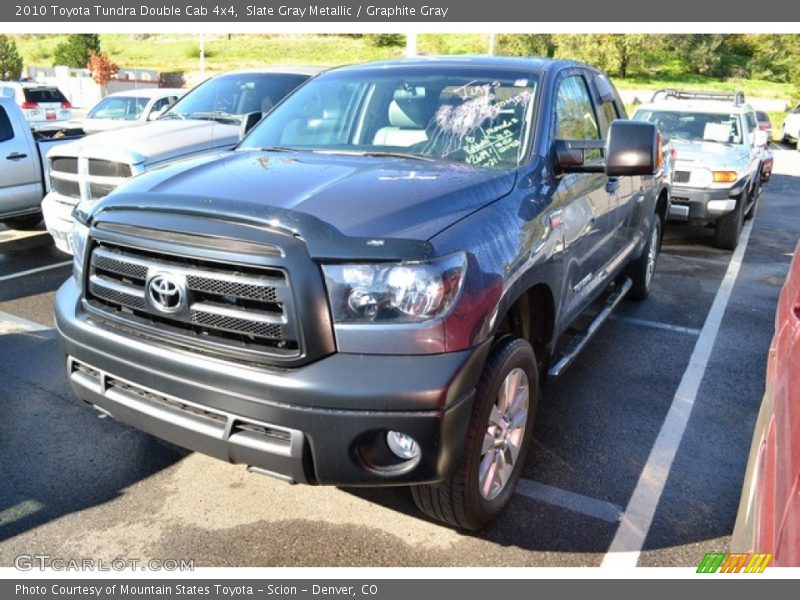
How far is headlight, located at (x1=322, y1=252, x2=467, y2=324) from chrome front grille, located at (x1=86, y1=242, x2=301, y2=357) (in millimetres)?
169

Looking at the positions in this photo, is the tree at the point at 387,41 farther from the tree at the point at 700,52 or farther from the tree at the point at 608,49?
the tree at the point at 700,52

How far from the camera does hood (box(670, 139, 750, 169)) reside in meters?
8.50

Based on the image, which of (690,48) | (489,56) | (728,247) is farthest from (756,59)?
(489,56)

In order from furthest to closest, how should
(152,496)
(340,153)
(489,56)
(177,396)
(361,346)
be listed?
(489,56) < (340,153) < (152,496) < (177,396) < (361,346)

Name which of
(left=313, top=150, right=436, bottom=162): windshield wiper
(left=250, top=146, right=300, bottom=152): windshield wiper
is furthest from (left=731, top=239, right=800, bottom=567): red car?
(left=250, top=146, right=300, bottom=152): windshield wiper

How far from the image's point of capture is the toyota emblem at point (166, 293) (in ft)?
8.04

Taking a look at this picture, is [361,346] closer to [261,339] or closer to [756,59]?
[261,339]

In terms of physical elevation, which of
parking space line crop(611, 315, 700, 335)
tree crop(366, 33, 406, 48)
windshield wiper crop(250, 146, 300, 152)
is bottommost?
parking space line crop(611, 315, 700, 335)

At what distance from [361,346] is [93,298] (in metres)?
1.30

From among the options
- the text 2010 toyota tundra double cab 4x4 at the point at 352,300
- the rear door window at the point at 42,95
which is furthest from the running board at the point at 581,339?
the rear door window at the point at 42,95

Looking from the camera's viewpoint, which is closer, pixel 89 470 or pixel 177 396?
pixel 177 396

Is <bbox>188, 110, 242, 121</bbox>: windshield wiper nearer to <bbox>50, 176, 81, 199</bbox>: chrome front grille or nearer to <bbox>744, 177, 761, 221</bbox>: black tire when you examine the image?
<bbox>50, 176, 81, 199</bbox>: chrome front grille

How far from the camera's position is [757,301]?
21.3 ft

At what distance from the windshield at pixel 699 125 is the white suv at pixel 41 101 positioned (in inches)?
677
